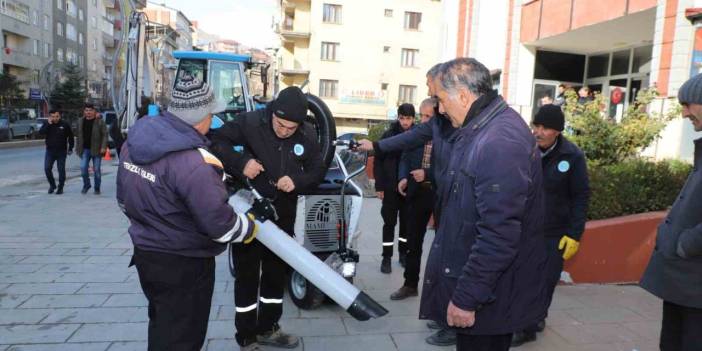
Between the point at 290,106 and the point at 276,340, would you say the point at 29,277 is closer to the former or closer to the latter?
the point at 276,340

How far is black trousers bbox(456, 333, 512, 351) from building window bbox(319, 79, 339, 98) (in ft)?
123

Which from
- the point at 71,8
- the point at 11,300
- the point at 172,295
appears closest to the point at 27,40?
the point at 71,8

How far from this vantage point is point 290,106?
10.7ft

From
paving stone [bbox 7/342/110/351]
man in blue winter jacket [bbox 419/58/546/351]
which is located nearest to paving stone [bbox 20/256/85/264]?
paving stone [bbox 7/342/110/351]

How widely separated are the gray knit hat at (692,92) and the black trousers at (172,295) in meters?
2.61

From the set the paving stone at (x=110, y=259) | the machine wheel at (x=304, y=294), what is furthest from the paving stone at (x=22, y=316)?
the machine wheel at (x=304, y=294)

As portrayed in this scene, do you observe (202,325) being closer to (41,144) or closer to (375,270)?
(375,270)

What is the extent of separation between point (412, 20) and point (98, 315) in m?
38.8

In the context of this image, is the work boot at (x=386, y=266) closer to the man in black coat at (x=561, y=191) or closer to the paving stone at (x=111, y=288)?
the man in black coat at (x=561, y=191)

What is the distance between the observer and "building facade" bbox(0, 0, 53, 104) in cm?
4338

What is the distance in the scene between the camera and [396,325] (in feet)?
13.5

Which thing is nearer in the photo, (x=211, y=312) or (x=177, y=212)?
(x=177, y=212)

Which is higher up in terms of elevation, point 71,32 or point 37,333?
point 71,32

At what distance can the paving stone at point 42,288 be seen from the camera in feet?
15.1
